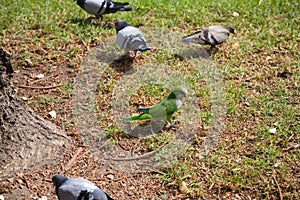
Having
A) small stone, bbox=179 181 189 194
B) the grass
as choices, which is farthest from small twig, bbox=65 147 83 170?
small stone, bbox=179 181 189 194

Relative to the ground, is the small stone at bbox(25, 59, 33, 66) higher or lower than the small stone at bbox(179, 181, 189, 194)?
higher

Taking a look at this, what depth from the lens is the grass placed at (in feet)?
14.4

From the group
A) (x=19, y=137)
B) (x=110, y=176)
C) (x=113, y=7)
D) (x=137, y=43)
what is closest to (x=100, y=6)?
(x=113, y=7)

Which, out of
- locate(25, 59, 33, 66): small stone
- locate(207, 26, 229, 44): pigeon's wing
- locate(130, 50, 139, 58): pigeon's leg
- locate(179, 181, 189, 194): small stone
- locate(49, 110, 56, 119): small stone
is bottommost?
locate(49, 110, 56, 119): small stone

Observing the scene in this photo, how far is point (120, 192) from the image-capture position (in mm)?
4262

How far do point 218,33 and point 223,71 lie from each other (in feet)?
2.33

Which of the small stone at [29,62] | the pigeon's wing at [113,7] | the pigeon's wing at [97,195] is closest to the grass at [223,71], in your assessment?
the small stone at [29,62]

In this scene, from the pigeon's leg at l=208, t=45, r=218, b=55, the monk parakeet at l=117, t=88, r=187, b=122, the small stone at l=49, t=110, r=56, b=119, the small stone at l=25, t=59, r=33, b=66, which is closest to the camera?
the monk parakeet at l=117, t=88, r=187, b=122

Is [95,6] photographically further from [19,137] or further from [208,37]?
[19,137]

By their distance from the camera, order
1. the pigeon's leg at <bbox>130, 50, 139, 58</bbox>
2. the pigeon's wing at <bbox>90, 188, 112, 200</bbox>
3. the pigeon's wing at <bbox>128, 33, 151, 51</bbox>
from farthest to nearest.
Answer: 1. the pigeon's leg at <bbox>130, 50, 139, 58</bbox>
2. the pigeon's wing at <bbox>128, 33, 151, 51</bbox>
3. the pigeon's wing at <bbox>90, 188, 112, 200</bbox>

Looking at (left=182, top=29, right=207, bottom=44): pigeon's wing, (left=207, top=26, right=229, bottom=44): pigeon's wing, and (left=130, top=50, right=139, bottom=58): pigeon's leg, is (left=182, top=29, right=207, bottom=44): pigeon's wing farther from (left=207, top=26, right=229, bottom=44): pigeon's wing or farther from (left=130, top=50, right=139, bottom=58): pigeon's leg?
(left=130, top=50, right=139, bottom=58): pigeon's leg

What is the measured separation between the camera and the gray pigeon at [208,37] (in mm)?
6246

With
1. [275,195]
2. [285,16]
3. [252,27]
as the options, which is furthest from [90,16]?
[275,195]

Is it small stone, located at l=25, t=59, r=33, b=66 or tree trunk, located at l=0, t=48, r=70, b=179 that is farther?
small stone, located at l=25, t=59, r=33, b=66
